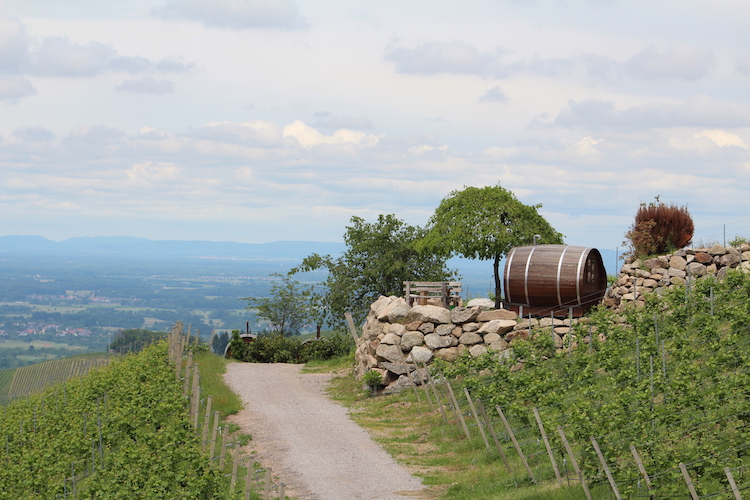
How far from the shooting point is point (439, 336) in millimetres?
23844

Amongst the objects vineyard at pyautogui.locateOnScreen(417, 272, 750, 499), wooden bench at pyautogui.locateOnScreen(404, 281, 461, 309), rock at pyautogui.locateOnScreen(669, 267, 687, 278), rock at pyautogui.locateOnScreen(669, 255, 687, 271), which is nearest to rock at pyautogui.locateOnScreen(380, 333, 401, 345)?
vineyard at pyautogui.locateOnScreen(417, 272, 750, 499)

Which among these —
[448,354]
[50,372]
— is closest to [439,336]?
[448,354]

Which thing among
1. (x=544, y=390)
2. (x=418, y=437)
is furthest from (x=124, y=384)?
(x=544, y=390)

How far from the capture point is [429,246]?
93.0 ft

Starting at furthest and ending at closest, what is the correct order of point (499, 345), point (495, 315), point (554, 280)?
point (495, 315), point (554, 280), point (499, 345)

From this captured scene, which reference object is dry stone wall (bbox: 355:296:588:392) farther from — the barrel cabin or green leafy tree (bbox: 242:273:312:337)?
green leafy tree (bbox: 242:273:312:337)

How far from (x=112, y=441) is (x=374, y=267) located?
2020 centimetres

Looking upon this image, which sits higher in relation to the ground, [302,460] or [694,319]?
[694,319]

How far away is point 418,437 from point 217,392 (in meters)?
7.88

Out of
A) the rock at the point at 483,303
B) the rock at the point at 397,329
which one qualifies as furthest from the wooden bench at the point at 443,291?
the rock at the point at 397,329

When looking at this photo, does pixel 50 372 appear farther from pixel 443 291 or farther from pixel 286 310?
pixel 443 291

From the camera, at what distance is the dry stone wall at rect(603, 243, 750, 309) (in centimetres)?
2403

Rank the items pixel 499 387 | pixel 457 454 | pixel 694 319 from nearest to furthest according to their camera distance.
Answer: pixel 457 454 → pixel 499 387 → pixel 694 319

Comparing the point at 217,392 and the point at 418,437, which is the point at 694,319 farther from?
the point at 217,392
